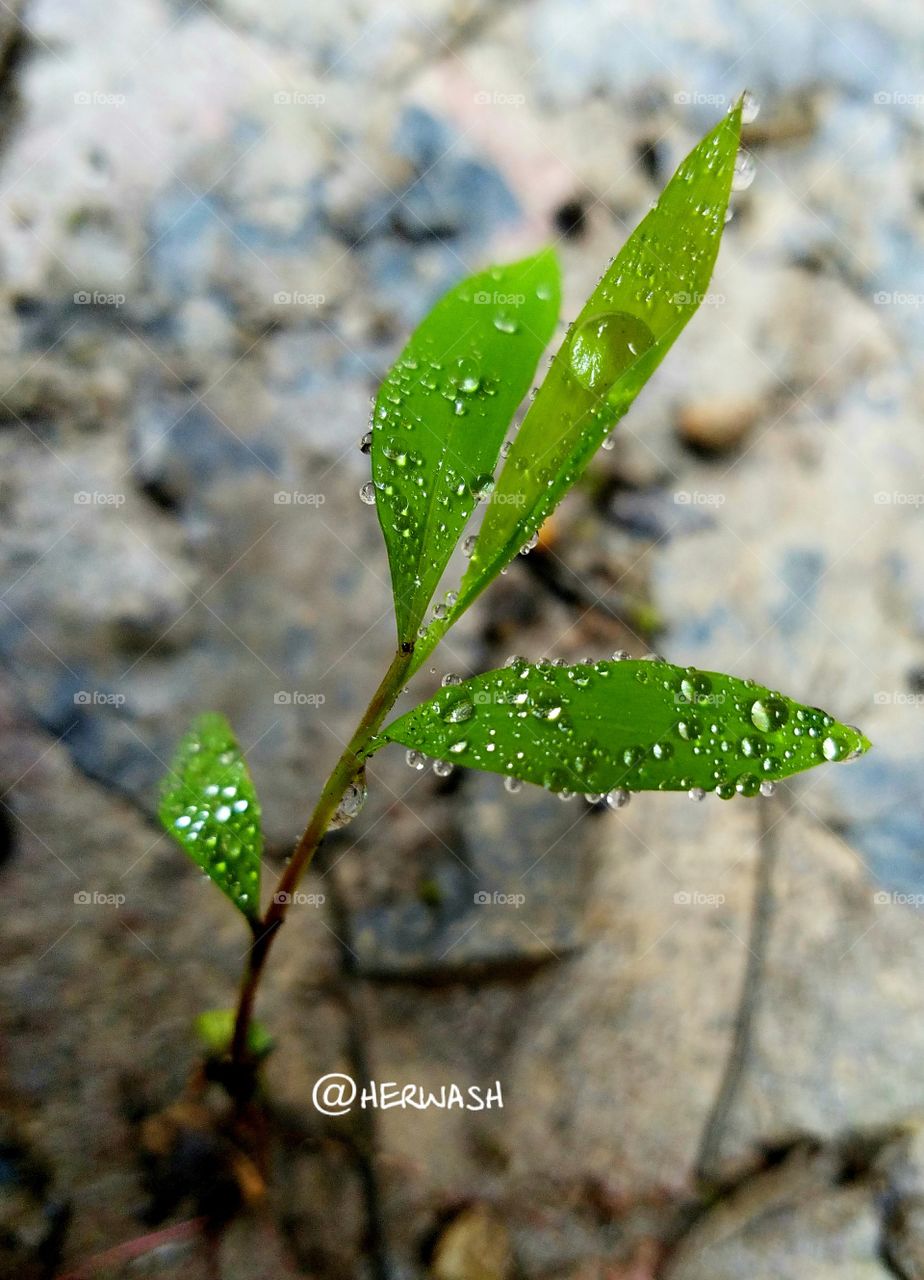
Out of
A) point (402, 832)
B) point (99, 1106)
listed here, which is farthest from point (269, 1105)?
point (402, 832)

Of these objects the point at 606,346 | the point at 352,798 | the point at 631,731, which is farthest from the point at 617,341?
the point at 352,798

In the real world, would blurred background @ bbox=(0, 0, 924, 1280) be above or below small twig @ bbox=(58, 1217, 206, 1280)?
above

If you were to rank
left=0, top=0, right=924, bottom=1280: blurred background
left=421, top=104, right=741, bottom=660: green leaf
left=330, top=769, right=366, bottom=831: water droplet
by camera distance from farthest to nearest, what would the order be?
left=0, top=0, right=924, bottom=1280: blurred background
left=330, top=769, right=366, bottom=831: water droplet
left=421, top=104, right=741, bottom=660: green leaf

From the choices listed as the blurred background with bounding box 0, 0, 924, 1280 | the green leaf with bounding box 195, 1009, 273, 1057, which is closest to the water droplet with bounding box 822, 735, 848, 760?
the blurred background with bounding box 0, 0, 924, 1280

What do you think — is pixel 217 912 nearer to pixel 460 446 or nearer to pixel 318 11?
pixel 460 446

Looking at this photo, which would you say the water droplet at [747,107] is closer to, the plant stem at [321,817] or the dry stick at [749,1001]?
the plant stem at [321,817]

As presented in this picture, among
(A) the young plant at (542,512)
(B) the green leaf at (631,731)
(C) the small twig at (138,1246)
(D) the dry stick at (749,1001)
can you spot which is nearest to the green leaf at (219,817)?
(A) the young plant at (542,512)

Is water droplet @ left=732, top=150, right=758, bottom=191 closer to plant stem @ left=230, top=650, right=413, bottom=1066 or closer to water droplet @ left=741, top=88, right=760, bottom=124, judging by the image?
water droplet @ left=741, top=88, right=760, bottom=124
